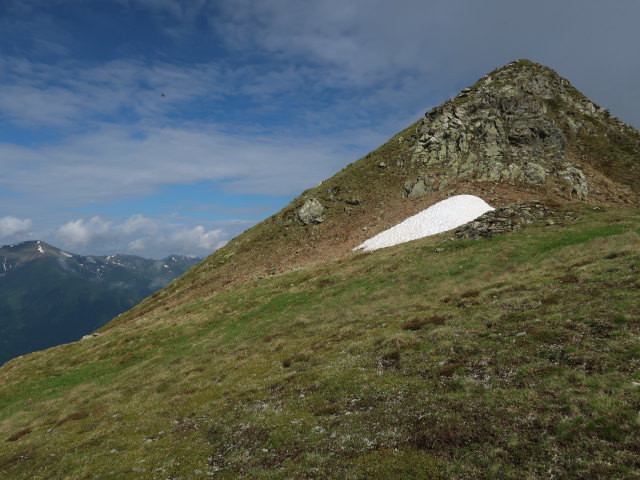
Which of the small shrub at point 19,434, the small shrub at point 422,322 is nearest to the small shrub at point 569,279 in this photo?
the small shrub at point 422,322

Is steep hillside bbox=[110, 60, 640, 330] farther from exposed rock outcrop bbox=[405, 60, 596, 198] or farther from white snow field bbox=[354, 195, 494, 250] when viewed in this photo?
white snow field bbox=[354, 195, 494, 250]

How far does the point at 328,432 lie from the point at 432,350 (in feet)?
27.5

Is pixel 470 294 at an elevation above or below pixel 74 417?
above

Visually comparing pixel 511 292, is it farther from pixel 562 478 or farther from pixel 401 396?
pixel 562 478

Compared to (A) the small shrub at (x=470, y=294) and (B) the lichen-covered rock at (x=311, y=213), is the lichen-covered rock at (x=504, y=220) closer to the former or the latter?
(A) the small shrub at (x=470, y=294)

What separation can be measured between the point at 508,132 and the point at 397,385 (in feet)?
254

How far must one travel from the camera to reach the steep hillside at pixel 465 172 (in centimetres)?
6575

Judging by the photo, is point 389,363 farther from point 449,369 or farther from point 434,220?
point 434,220

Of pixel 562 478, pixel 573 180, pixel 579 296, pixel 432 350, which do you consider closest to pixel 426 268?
pixel 579 296

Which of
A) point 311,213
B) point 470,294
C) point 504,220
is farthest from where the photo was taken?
point 311,213

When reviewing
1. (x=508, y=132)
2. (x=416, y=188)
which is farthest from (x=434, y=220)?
(x=508, y=132)

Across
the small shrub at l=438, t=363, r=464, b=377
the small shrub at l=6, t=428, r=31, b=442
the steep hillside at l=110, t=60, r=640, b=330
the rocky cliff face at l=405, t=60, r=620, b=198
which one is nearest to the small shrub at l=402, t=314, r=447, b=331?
the small shrub at l=438, t=363, r=464, b=377

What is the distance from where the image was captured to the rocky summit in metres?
11.5

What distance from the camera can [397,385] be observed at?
54.8 feet
